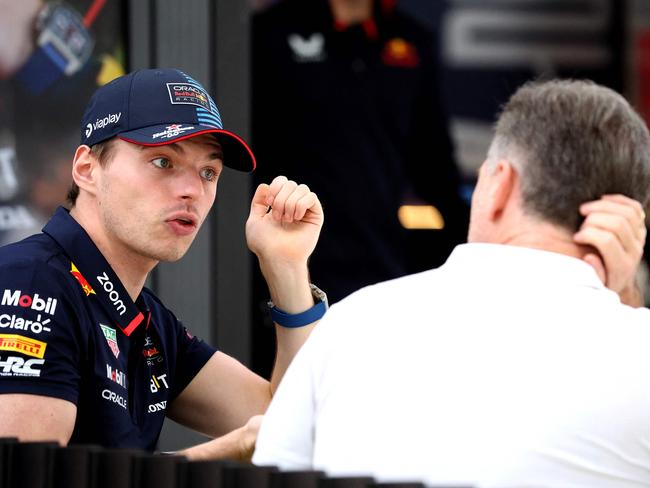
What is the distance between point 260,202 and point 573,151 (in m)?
1.16

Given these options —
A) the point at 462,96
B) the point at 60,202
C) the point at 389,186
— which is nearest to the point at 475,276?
the point at 60,202

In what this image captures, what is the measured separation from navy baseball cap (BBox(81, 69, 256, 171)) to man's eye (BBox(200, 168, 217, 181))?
81 millimetres

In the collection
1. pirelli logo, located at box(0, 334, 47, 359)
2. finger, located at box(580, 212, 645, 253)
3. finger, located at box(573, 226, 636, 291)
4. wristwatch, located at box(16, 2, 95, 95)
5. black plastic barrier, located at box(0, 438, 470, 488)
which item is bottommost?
black plastic barrier, located at box(0, 438, 470, 488)

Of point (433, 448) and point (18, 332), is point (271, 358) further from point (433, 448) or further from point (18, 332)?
point (433, 448)

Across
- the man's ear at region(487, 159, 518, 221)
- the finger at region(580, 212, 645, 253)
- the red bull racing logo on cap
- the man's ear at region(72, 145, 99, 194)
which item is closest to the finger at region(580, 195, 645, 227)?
Answer: the finger at region(580, 212, 645, 253)

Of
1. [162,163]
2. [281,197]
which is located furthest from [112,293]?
[281,197]

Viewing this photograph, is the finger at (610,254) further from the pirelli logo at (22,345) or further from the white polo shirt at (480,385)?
the pirelli logo at (22,345)

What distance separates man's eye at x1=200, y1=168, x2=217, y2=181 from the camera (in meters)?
2.99

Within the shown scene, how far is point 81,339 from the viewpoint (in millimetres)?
2582

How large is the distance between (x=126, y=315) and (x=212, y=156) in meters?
0.45

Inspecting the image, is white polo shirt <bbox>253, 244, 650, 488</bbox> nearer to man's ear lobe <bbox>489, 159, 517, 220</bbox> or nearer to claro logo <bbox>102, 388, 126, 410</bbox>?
man's ear lobe <bbox>489, 159, 517, 220</bbox>

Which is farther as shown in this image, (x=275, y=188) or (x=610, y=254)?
(x=275, y=188)

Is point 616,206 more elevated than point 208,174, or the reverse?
point 208,174

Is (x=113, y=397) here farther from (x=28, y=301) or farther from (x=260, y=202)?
(x=260, y=202)
